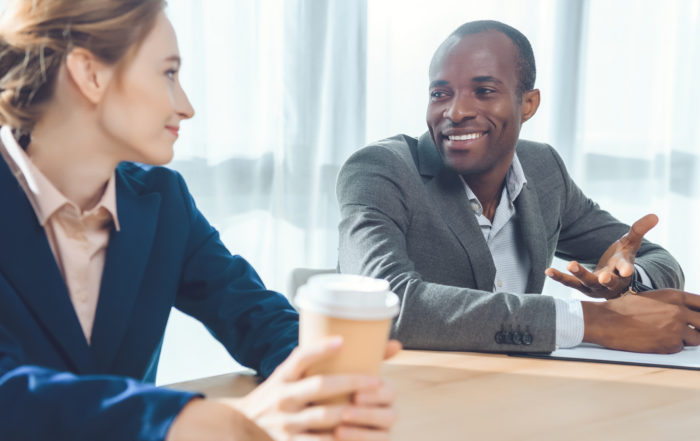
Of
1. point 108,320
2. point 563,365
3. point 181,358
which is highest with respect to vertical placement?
point 108,320

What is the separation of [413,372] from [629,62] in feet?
9.67

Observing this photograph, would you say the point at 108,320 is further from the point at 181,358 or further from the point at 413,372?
the point at 181,358

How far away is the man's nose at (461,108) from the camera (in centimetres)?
188

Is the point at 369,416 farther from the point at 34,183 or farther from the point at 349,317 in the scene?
the point at 34,183

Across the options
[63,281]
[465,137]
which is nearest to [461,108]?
[465,137]

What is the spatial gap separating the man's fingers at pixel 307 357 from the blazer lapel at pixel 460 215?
1186 mm

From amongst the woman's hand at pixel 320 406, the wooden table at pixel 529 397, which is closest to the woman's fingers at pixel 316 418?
the woman's hand at pixel 320 406

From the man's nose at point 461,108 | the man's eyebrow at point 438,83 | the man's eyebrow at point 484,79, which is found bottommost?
the man's nose at point 461,108

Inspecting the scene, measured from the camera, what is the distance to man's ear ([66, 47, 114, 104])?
3.26 ft

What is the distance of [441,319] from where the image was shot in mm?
1378

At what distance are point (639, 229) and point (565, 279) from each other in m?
0.34

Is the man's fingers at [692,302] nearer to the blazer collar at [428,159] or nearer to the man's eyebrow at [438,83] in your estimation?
the blazer collar at [428,159]

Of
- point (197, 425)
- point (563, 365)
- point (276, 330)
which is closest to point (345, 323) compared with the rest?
point (197, 425)

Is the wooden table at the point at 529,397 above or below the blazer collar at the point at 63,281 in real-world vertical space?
below
